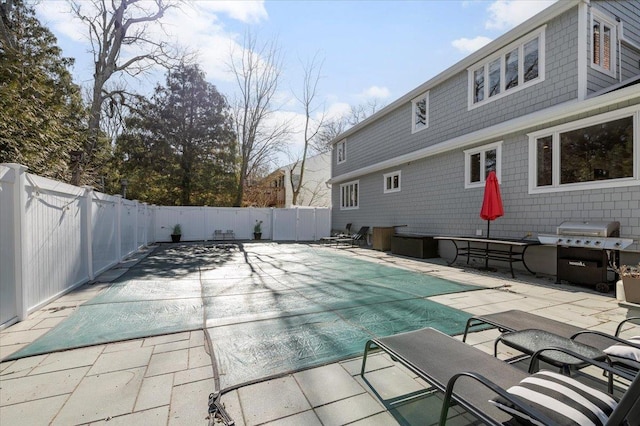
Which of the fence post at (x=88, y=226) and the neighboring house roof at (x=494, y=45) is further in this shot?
the neighboring house roof at (x=494, y=45)

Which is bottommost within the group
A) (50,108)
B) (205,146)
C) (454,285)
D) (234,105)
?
(454,285)

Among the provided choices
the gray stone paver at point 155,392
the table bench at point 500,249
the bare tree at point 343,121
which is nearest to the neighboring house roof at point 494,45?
the table bench at point 500,249

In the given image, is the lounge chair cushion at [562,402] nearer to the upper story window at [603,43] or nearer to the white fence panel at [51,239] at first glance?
the white fence panel at [51,239]

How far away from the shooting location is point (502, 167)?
735cm

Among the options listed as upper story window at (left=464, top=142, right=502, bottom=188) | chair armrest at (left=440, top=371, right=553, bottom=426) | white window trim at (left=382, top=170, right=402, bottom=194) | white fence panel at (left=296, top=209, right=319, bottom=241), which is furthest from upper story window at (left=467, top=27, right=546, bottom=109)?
white fence panel at (left=296, top=209, right=319, bottom=241)

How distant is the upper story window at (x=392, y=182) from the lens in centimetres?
1141

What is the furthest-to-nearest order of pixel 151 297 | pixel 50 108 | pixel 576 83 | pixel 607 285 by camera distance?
pixel 50 108 < pixel 576 83 < pixel 607 285 < pixel 151 297

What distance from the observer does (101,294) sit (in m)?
4.65

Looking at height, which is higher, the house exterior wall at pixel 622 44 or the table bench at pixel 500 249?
the house exterior wall at pixel 622 44

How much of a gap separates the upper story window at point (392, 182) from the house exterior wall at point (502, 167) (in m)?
0.17

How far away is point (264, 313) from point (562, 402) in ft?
10.3

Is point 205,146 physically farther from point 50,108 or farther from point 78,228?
point 78,228

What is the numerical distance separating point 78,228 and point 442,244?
364 inches

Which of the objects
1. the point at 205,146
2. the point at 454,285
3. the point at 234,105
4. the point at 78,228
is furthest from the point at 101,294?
the point at 234,105
